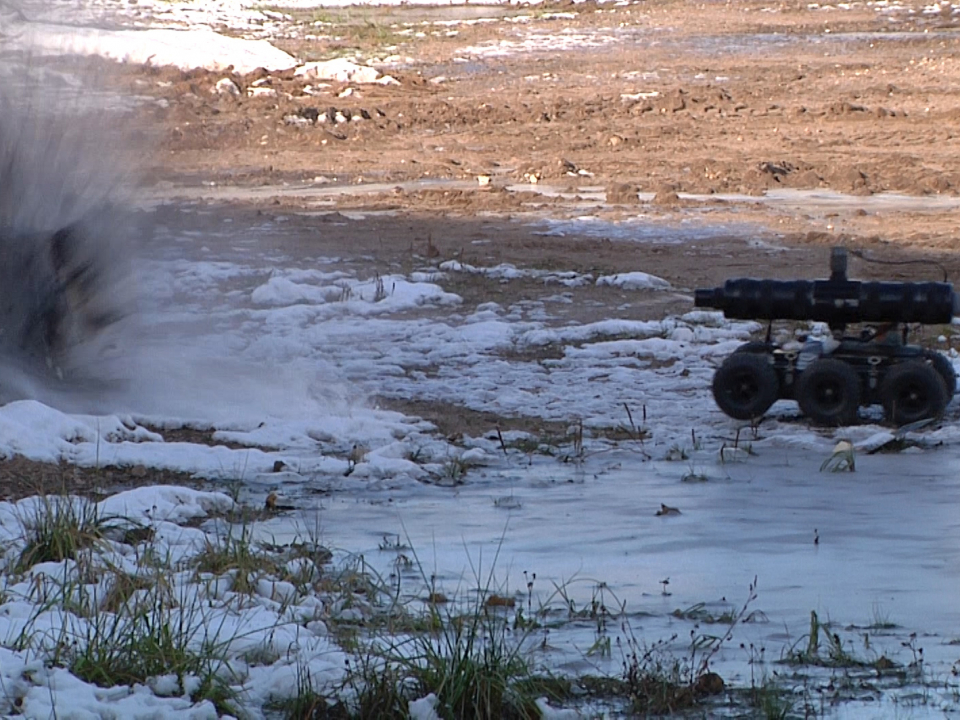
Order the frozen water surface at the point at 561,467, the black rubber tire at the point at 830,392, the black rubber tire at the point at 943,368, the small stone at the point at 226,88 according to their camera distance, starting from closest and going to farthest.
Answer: the frozen water surface at the point at 561,467
the black rubber tire at the point at 830,392
the black rubber tire at the point at 943,368
the small stone at the point at 226,88

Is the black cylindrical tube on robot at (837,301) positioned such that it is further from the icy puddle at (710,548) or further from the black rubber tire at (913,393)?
the icy puddle at (710,548)

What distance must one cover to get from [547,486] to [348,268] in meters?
6.64

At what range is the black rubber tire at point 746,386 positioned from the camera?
9.02 m

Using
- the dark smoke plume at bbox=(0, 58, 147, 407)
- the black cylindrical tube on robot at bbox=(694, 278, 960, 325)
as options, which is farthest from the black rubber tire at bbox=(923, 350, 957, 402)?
the dark smoke plume at bbox=(0, 58, 147, 407)

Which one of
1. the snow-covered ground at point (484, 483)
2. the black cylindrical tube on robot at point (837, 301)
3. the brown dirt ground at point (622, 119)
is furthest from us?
the brown dirt ground at point (622, 119)

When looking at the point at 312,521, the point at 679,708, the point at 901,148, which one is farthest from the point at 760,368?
the point at 901,148

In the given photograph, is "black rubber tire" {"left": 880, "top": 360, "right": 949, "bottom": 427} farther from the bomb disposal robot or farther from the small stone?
the small stone

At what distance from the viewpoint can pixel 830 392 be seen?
886 centimetres

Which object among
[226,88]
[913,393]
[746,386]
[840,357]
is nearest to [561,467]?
[746,386]

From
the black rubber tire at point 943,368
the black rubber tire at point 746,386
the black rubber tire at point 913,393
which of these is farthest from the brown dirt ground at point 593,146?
the black rubber tire at point 943,368

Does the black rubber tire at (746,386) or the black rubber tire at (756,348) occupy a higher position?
the black rubber tire at (756,348)

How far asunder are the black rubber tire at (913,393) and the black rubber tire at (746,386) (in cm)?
60

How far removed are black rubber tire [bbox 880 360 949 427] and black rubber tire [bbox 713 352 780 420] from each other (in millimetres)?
603

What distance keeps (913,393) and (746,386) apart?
88cm
